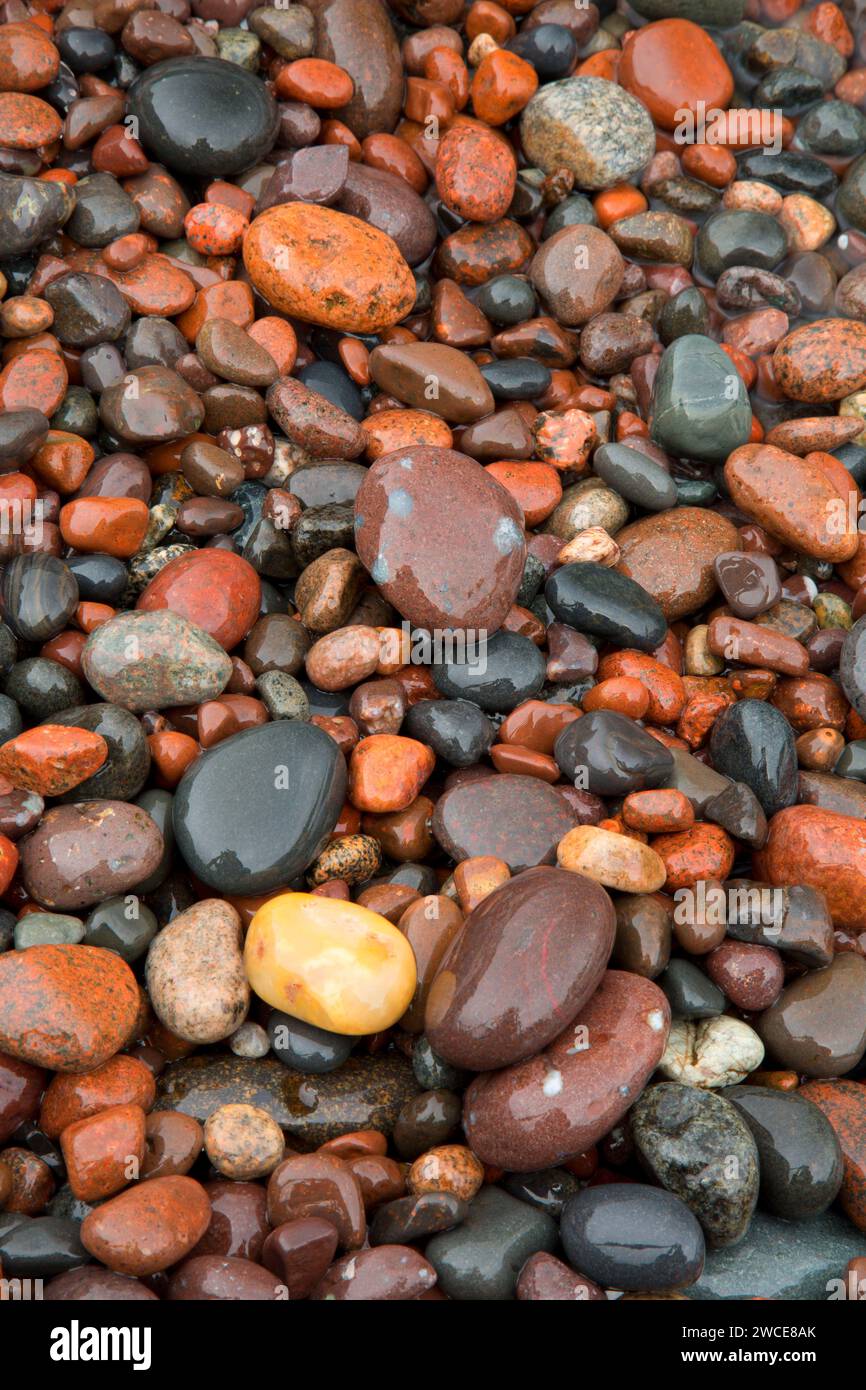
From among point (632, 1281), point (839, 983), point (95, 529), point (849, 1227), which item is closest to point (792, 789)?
point (839, 983)

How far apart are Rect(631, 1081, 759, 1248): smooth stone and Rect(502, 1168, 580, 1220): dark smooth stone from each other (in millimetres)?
243

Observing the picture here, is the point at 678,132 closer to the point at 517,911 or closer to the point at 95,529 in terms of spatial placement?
the point at 95,529

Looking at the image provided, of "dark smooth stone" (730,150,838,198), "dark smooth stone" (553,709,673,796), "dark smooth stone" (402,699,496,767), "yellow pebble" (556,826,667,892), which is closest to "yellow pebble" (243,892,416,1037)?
"yellow pebble" (556,826,667,892)

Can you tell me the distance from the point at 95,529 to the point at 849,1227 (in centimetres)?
359

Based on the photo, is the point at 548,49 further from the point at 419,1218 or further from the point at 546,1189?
the point at 419,1218

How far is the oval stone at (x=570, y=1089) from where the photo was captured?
10.6 ft

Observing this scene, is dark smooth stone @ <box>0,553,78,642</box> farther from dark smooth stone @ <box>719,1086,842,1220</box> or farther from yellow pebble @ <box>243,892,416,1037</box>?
dark smooth stone @ <box>719,1086,842,1220</box>

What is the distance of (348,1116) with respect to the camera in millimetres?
3473

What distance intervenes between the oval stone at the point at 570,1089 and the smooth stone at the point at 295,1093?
0.97 ft

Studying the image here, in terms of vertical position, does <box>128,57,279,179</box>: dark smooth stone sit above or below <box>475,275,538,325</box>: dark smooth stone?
above

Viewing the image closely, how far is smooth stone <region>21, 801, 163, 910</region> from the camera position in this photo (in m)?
3.60

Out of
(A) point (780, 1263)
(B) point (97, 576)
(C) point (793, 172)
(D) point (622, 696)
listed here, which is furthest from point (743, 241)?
(A) point (780, 1263)

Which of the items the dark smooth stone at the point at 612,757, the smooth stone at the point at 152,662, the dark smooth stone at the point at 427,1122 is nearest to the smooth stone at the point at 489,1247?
the dark smooth stone at the point at 427,1122

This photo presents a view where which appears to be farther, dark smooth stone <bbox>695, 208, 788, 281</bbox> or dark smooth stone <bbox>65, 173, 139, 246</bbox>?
dark smooth stone <bbox>695, 208, 788, 281</bbox>
